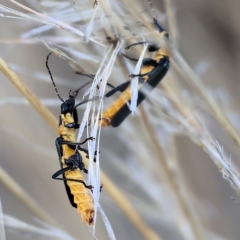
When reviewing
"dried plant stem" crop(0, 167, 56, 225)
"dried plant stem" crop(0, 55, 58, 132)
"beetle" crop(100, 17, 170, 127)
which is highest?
"beetle" crop(100, 17, 170, 127)

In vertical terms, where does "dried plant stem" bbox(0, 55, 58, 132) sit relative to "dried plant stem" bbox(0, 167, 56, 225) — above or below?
above

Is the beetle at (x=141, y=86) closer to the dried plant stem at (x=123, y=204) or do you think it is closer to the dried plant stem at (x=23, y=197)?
the dried plant stem at (x=123, y=204)

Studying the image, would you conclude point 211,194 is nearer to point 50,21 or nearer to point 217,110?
point 217,110

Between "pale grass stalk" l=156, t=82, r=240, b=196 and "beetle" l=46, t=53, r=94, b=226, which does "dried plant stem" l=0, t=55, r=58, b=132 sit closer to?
"beetle" l=46, t=53, r=94, b=226

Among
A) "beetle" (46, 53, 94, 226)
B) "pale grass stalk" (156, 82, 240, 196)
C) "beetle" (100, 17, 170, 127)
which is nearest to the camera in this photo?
"pale grass stalk" (156, 82, 240, 196)

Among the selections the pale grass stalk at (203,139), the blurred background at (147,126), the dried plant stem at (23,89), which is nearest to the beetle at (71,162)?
the dried plant stem at (23,89)

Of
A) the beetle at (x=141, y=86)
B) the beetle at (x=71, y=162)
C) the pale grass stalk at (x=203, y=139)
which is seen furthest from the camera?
the beetle at (x=141, y=86)

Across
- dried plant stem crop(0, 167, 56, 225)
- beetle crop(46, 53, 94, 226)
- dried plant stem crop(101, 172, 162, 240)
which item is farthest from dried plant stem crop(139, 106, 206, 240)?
dried plant stem crop(0, 167, 56, 225)

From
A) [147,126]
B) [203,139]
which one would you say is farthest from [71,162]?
[203,139]
